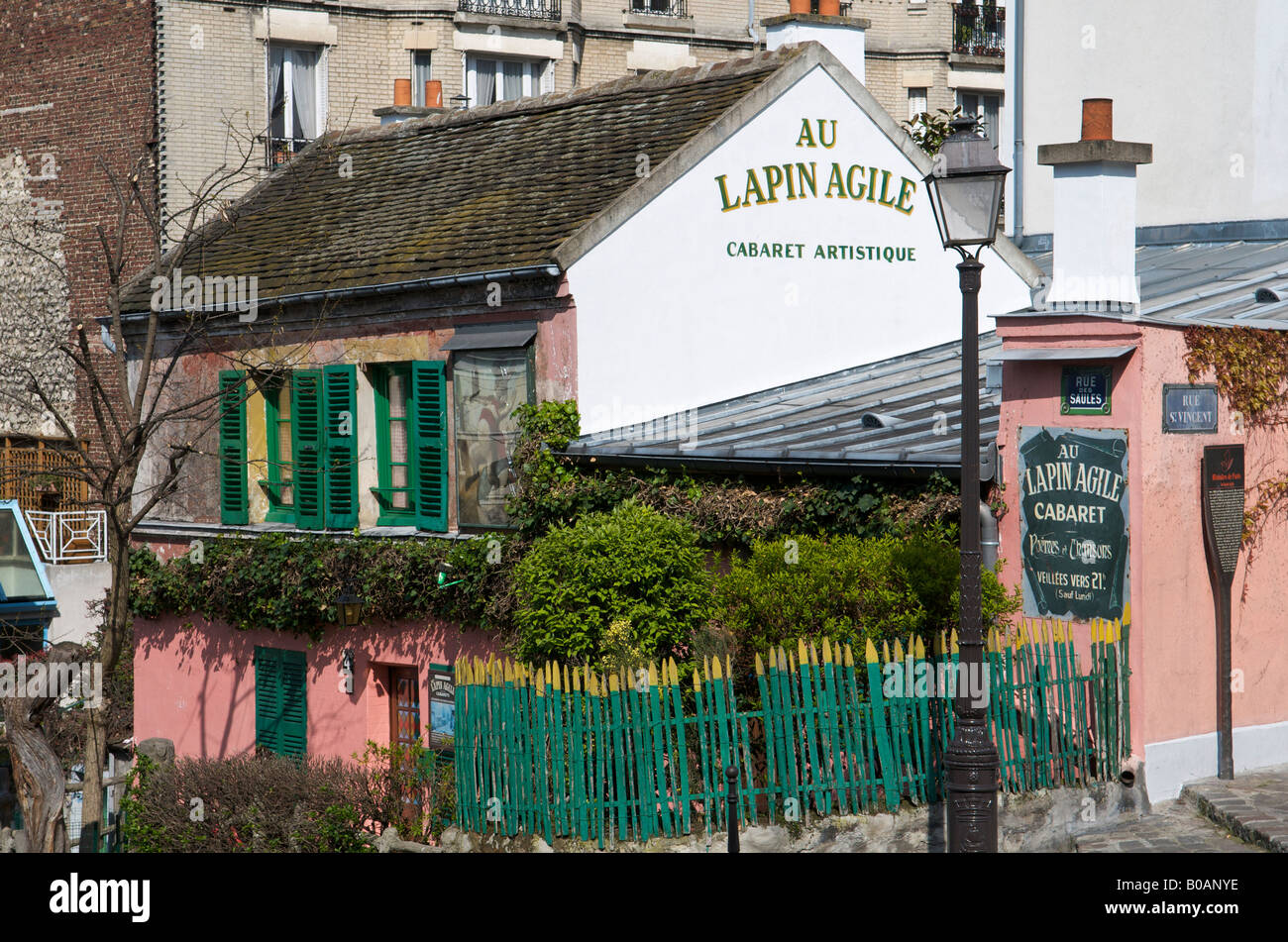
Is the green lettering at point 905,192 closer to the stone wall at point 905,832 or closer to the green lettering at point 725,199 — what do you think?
the green lettering at point 725,199

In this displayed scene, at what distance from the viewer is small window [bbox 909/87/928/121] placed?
115 ft

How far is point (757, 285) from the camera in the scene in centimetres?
1564

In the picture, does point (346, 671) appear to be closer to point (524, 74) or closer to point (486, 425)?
point (486, 425)

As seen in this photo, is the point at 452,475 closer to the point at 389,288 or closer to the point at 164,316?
the point at 389,288

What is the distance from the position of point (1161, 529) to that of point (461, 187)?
887 cm

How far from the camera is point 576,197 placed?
49.5 feet

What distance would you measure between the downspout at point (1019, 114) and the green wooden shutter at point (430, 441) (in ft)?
31.7

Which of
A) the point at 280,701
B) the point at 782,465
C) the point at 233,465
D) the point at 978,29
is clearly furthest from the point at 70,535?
the point at 978,29

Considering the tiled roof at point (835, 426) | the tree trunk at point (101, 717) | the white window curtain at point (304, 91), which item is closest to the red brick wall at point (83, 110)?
the white window curtain at point (304, 91)

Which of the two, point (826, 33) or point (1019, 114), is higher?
point (1019, 114)

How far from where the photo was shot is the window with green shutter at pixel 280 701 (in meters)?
16.5

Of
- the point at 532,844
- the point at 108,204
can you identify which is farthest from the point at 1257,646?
the point at 108,204

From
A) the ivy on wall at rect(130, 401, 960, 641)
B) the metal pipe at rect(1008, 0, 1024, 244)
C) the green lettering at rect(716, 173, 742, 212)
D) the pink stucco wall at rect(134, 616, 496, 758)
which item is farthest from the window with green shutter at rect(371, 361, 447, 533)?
the metal pipe at rect(1008, 0, 1024, 244)
